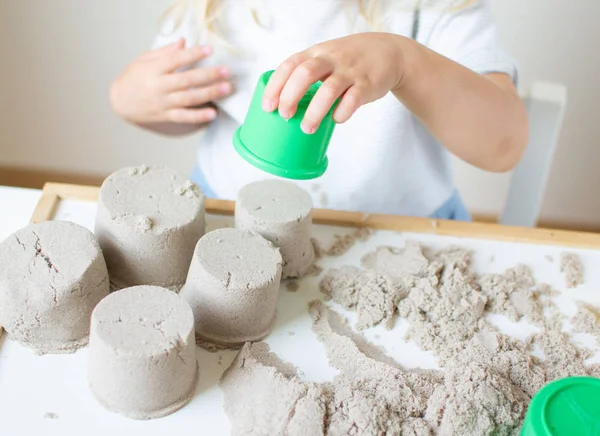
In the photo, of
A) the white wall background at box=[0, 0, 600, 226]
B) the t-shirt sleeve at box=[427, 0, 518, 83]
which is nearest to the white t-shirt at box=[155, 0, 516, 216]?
the t-shirt sleeve at box=[427, 0, 518, 83]

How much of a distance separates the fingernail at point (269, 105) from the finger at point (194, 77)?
27cm

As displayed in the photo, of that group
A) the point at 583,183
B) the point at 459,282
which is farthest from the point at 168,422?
the point at 583,183

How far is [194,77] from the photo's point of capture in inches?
30.3

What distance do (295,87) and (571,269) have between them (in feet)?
1.05

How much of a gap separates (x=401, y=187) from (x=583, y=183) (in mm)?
654

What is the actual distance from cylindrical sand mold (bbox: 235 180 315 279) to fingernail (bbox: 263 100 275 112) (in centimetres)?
11

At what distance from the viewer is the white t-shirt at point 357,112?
0.78 meters

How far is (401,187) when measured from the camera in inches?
34.3

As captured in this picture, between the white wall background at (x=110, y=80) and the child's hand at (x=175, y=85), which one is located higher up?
the child's hand at (x=175, y=85)

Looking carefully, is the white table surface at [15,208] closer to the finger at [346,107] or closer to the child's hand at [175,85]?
the child's hand at [175,85]

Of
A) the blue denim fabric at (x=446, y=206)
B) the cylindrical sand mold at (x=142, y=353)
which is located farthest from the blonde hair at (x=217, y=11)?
the cylindrical sand mold at (x=142, y=353)

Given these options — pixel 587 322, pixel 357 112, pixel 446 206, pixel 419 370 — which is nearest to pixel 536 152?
pixel 446 206

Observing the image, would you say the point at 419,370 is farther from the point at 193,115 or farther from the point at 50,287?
the point at 193,115

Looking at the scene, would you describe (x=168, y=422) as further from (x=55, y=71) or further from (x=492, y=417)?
(x=55, y=71)
